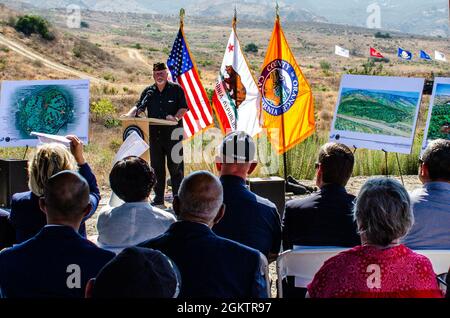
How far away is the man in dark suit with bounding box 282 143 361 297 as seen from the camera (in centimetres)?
411

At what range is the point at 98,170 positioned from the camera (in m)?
12.3

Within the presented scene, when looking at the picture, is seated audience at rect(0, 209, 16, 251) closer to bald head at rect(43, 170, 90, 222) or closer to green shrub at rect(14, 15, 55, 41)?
bald head at rect(43, 170, 90, 222)

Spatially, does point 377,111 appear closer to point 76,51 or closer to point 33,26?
point 76,51

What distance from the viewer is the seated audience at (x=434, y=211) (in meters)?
4.29

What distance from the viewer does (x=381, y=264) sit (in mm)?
2908

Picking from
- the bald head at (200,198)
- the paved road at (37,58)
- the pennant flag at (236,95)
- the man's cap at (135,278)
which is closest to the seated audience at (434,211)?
the bald head at (200,198)

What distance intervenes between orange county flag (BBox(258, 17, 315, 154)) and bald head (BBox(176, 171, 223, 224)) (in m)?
6.72

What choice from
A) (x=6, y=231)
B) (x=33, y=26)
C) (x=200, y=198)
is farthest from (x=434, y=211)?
(x=33, y=26)

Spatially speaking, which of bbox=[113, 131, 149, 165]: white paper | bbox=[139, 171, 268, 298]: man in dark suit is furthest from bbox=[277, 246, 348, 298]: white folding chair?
bbox=[113, 131, 149, 165]: white paper

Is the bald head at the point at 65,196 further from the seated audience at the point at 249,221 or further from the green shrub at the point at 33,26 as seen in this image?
the green shrub at the point at 33,26

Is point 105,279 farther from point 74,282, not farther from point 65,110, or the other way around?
point 65,110

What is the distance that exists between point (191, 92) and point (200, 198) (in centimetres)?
737

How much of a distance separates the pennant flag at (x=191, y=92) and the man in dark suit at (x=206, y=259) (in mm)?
7282

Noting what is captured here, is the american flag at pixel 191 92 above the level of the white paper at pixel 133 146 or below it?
above
